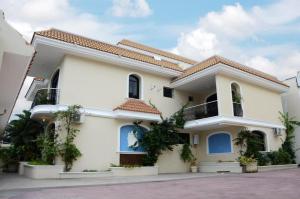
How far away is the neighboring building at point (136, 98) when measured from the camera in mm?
13172

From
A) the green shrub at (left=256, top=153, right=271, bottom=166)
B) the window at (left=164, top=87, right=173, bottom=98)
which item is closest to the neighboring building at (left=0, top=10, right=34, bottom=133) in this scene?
the window at (left=164, top=87, right=173, bottom=98)

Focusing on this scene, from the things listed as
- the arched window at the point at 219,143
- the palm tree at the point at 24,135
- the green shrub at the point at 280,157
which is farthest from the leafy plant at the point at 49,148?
the green shrub at the point at 280,157

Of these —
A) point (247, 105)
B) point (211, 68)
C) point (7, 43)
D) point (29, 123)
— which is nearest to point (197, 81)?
point (211, 68)

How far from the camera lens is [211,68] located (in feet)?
47.6

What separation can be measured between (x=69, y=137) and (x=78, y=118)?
3.25 feet

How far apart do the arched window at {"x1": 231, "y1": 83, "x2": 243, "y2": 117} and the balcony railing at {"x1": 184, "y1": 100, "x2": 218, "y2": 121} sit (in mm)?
1075

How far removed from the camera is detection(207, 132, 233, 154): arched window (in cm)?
1564

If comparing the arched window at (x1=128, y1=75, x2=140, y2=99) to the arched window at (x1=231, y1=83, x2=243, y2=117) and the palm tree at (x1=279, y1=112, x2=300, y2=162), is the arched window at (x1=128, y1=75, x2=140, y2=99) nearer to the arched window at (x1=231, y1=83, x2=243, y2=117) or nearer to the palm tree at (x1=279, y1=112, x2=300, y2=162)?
the arched window at (x1=231, y1=83, x2=243, y2=117)

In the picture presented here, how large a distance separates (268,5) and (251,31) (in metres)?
2.39

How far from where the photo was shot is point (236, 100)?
15594mm

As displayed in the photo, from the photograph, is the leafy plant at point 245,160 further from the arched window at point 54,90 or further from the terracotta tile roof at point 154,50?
the terracotta tile roof at point 154,50

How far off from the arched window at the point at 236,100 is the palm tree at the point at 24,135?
11498mm

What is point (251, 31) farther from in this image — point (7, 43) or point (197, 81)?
point (7, 43)

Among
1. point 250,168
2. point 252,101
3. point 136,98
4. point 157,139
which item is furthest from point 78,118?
point 252,101
